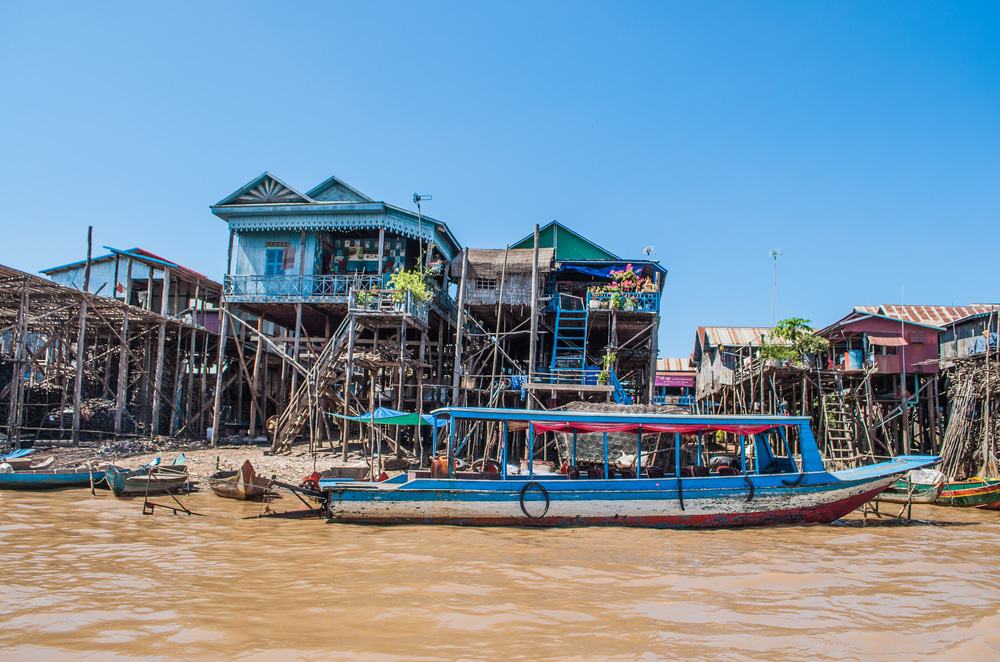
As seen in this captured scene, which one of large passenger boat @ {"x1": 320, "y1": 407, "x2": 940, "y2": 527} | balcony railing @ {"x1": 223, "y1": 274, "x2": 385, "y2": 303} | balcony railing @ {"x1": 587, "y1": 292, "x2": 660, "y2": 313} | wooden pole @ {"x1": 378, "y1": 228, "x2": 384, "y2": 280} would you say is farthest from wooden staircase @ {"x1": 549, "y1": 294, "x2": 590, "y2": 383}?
large passenger boat @ {"x1": 320, "y1": 407, "x2": 940, "y2": 527}

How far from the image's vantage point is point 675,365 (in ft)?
135

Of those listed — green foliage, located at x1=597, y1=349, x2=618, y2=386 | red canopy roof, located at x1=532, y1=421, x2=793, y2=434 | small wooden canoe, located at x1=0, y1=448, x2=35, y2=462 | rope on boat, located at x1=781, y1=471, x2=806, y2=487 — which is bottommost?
small wooden canoe, located at x1=0, y1=448, x2=35, y2=462

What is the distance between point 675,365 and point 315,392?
27.8 metres

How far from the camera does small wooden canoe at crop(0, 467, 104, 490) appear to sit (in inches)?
526

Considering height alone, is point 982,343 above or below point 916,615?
above

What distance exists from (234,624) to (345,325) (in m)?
14.5

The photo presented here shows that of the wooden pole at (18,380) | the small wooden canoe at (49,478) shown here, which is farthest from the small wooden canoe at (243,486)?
the wooden pole at (18,380)

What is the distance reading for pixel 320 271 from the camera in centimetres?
2181

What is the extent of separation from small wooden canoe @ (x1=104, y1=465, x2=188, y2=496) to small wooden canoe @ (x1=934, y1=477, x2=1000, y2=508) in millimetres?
18299

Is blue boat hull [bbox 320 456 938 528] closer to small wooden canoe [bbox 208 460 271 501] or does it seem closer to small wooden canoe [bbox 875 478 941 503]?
small wooden canoe [bbox 208 460 271 501]

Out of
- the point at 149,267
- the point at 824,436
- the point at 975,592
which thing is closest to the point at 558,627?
the point at 975,592

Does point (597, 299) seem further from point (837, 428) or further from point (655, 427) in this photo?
point (655, 427)

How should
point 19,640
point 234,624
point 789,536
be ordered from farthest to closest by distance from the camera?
point 789,536, point 234,624, point 19,640

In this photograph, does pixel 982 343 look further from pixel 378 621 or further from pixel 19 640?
pixel 19 640
